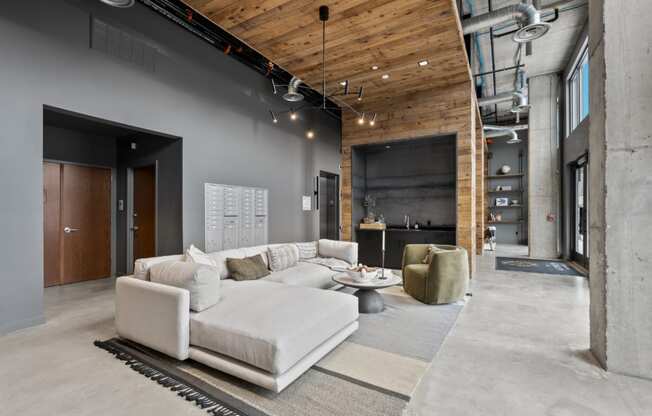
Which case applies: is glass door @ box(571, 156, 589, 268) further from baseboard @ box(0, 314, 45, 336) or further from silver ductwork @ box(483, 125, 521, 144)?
baseboard @ box(0, 314, 45, 336)

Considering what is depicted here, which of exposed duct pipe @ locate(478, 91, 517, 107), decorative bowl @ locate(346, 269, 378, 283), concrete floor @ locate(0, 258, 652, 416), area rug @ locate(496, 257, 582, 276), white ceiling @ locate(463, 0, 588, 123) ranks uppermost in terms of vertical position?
white ceiling @ locate(463, 0, 588, 123)

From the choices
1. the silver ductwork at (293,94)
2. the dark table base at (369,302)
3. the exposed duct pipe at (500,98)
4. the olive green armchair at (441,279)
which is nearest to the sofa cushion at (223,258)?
the dark table base at (369,302)

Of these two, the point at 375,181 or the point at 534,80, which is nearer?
the point at 375,181

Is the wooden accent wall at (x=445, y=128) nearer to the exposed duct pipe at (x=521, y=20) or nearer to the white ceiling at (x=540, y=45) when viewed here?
the exposed duct pipe at (x=521, y=20)

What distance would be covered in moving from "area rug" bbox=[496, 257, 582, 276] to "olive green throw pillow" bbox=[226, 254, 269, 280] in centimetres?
527

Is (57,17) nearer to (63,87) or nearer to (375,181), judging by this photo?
(63,87)

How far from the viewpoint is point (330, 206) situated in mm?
8531

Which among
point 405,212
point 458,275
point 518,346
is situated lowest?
point 518,346

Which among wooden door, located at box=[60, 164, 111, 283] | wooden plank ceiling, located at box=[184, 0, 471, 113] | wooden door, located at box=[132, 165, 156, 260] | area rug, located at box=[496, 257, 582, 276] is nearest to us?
wooden plank ceiling, located at box=[184, 0, 471, 113]

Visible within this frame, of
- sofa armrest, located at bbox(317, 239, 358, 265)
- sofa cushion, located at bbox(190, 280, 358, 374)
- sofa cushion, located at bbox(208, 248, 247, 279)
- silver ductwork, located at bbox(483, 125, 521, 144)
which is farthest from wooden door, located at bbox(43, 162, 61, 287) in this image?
silver ductwork, located at bbox(483, 125, 521, 144)

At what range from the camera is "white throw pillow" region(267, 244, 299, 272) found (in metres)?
4.25

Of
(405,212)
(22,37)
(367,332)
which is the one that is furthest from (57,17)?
(405,212)

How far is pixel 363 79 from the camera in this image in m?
5.26

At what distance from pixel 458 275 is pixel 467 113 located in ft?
10.1
